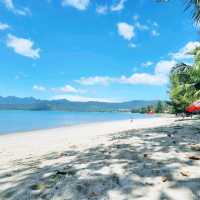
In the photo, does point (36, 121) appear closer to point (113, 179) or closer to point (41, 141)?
point (41, 141)

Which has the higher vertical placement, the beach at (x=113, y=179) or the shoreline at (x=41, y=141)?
the beach at (x=113, y=179)

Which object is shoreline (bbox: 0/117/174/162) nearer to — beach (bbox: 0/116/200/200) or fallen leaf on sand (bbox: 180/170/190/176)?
beach (bbox: 0/116/200/200)

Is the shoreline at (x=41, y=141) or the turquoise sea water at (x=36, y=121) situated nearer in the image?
the shoreline at (x=41, y=141)

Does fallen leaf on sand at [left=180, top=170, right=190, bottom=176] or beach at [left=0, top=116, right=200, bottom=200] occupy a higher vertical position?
fallen leaf on sand at [left=180, top=170, right=190, bottom=176]

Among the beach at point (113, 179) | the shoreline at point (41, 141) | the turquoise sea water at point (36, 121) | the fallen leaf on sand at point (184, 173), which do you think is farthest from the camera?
the turquoise sea water at point (36, 121)

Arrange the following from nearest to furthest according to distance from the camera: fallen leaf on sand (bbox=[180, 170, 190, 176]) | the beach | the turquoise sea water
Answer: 1. the beach
2. fallen leaf on sand (bbox=[180, 170, 190, 176])
3. the turquoise sea water

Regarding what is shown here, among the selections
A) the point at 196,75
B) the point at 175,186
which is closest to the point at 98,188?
the point at 175,186

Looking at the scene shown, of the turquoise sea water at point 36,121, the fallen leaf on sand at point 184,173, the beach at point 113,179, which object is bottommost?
the turquoise sea water at point 36,121

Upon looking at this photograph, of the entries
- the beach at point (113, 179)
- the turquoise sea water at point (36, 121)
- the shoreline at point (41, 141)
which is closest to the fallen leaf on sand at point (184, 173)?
Answer: the beach at point (113, 179)

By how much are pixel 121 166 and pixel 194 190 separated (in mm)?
1745

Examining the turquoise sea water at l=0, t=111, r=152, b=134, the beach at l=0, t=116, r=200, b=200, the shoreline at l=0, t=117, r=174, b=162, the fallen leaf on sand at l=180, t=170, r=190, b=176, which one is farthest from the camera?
the turquoise sea water at l=0, t=111, r=152, b=134

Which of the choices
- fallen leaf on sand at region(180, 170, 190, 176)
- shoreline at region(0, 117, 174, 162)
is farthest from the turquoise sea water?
fallen leaf on sand at region(180, 170, 190, 176)

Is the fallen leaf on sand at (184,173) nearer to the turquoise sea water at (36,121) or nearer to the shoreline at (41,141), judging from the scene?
the shoreline at (41,141)

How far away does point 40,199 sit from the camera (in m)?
3.92
